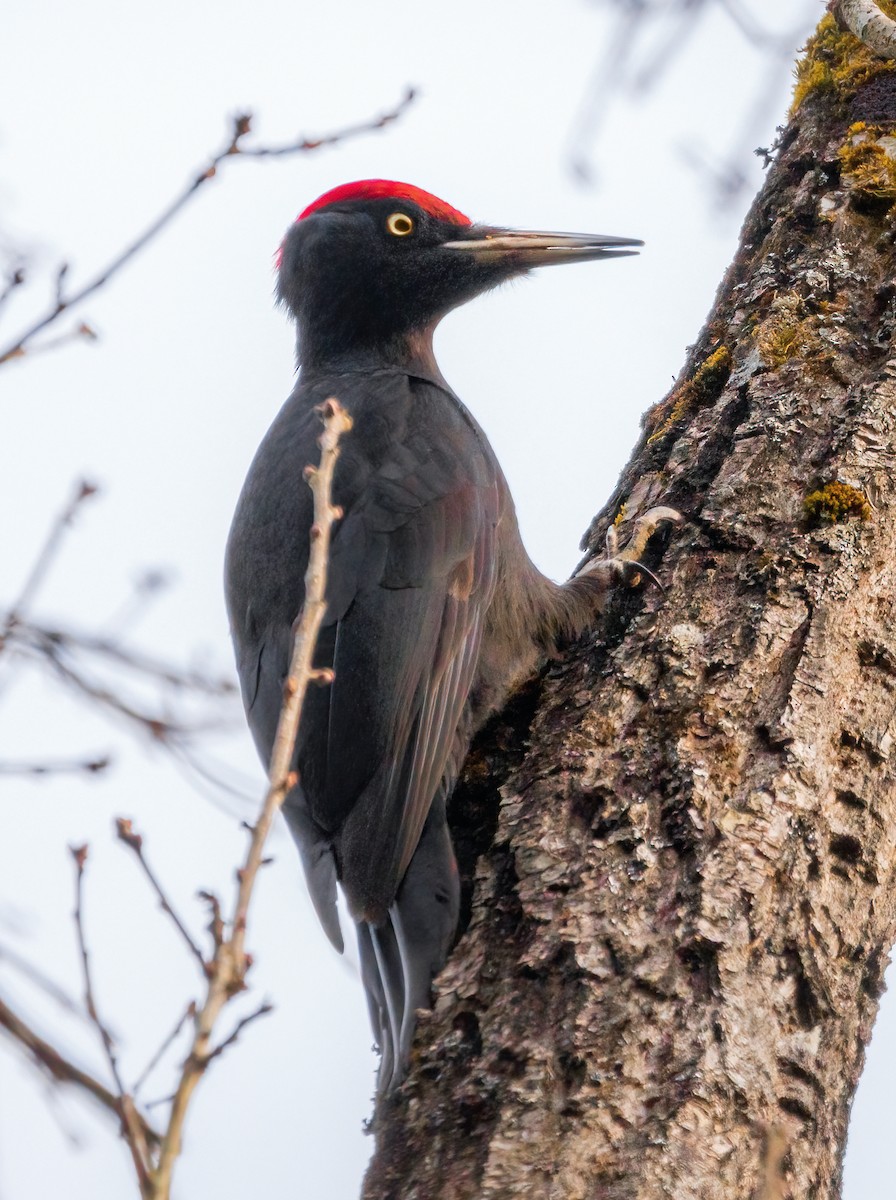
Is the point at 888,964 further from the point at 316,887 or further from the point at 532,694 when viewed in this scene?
the point at 316,887

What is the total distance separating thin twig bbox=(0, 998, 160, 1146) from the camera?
1253 millimetres

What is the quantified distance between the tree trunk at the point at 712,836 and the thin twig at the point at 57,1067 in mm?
688

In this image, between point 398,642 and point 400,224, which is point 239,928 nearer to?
point 398,642

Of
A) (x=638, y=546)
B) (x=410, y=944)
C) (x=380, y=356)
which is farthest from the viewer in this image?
(x=380, y=356)

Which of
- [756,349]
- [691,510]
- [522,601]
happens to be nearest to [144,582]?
[522,601]

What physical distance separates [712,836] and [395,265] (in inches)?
97.3

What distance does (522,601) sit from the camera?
3422mm

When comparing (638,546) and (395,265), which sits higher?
(395,265)

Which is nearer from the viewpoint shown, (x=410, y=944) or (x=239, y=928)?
(x=239, y=928)

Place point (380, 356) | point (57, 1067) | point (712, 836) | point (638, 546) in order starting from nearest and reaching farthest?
point (57, 1067), point (712, 836), point (638, 546), point (380, 356)

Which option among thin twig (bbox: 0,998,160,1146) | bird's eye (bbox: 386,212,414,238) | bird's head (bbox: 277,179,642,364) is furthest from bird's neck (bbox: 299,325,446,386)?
thin twig (bbox: 0,998,160,1146)

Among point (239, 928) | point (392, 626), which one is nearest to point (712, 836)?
point (392, 626)

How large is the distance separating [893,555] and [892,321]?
669mm

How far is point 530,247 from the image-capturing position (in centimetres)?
420
